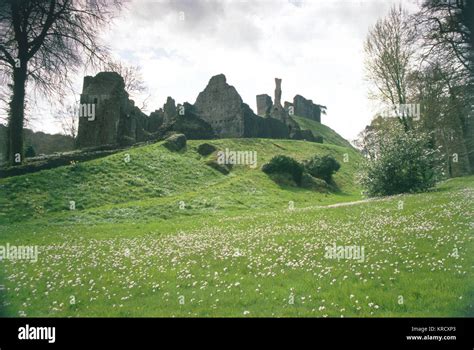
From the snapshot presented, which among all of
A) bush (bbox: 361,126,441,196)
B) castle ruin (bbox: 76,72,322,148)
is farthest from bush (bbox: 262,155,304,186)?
bush (bbox: 361,126,441,196)

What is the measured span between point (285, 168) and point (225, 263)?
36.5 metres

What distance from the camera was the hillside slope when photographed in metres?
25.5

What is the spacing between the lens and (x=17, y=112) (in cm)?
2702

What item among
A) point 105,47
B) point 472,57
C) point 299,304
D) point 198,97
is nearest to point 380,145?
point 472,57

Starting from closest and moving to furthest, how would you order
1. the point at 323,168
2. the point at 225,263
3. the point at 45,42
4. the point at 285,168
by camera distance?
the point at 225,263, the point at 45,42, the point at 285,168, the point at 323,168

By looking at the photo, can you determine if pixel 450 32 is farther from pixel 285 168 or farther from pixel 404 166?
pixel 285 168

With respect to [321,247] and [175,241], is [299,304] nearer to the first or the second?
[321,247]

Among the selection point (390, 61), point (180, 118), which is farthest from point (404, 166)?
point (180, 118)

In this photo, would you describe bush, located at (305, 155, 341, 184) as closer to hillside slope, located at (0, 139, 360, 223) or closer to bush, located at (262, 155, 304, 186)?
hillside slope, located at (0, 139, 360, 223)

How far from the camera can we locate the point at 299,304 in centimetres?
758

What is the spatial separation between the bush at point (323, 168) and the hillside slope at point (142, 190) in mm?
3459

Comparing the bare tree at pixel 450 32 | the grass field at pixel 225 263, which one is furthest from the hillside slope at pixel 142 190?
the bare tree at pixel 450 32

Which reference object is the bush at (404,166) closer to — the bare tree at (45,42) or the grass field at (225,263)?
the grass field at (225,263)
